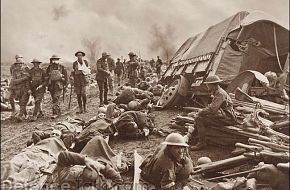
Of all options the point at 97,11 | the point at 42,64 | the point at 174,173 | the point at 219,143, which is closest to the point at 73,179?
the point at 174,173

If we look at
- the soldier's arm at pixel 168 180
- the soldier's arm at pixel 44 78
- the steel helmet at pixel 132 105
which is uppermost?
the soldier's arm at pixel 44 78

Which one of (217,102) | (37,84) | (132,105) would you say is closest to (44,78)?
(37,84)

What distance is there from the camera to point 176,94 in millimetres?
8617

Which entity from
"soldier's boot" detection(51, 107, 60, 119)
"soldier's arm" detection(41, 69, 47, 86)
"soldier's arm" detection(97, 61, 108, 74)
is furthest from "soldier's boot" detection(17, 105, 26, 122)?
"soldier's arm" detection(97, 61, 108, 74)

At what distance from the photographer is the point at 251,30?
779cm

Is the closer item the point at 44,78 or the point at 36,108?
the point at 36,108

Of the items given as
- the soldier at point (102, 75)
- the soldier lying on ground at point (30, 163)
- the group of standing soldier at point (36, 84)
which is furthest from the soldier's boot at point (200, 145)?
the soldier at point (102, 75)

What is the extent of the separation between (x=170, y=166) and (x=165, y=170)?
7 centimetres

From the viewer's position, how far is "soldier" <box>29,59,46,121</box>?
6918 millimetres

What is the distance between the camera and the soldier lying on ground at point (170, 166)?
4.02 metres

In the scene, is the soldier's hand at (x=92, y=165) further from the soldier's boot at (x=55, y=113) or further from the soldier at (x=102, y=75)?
the soldier at (x=102, y=75)

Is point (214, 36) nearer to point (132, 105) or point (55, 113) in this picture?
point (132, 105)

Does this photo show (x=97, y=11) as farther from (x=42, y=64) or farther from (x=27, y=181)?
(x=42, y=64)

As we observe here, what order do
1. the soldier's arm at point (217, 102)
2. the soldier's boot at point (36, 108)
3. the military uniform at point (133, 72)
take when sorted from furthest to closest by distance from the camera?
1. the military uniform at point (133, 72)
2. the soldier's boot at point (36, 108)
3. the soldier's arm at point (217, 102)
